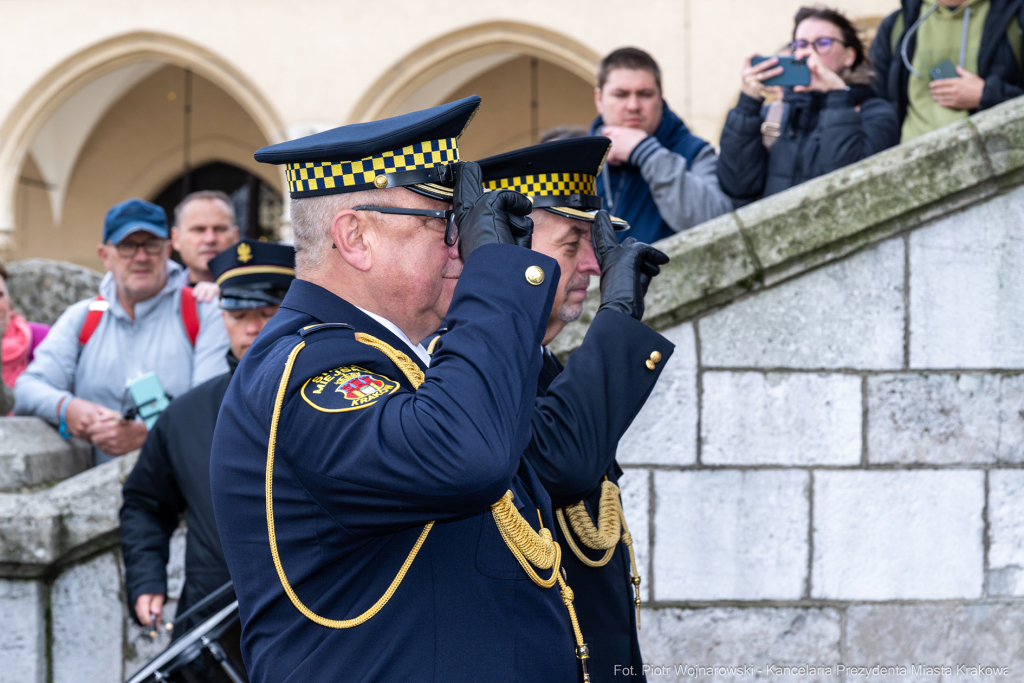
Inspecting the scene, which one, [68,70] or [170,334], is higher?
[68,70]

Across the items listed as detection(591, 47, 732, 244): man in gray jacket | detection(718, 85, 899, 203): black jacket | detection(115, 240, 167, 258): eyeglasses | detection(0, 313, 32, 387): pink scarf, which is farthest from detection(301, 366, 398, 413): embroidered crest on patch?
detection(0, 313, 32, 387): pink scarf

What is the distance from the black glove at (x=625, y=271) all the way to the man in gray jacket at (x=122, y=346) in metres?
1.93

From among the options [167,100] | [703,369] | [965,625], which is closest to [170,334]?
[703,369]

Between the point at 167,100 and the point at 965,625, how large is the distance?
12.9 metres

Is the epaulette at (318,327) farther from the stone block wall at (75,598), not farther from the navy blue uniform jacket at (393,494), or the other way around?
the stone block wall at (75,598)

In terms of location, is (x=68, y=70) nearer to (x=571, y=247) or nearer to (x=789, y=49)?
(x=789, y=49)

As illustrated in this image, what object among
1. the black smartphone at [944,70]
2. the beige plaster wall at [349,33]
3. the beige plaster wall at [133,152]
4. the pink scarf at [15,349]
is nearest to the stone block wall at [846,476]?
the black smartphone at [944,70]

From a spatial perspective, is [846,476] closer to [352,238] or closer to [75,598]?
[352,238]

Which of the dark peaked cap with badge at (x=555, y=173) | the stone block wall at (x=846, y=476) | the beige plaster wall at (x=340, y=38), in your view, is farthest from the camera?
the beige plaster wall at (x=340, y=38)

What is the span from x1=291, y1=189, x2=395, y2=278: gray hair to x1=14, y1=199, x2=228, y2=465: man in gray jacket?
2.05m

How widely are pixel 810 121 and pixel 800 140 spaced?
84 mm

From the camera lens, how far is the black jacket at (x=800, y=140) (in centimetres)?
338

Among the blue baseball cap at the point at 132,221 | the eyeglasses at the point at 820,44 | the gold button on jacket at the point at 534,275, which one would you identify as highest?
the eyeglasses at the point at 820,44

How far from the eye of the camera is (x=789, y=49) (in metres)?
3.61
